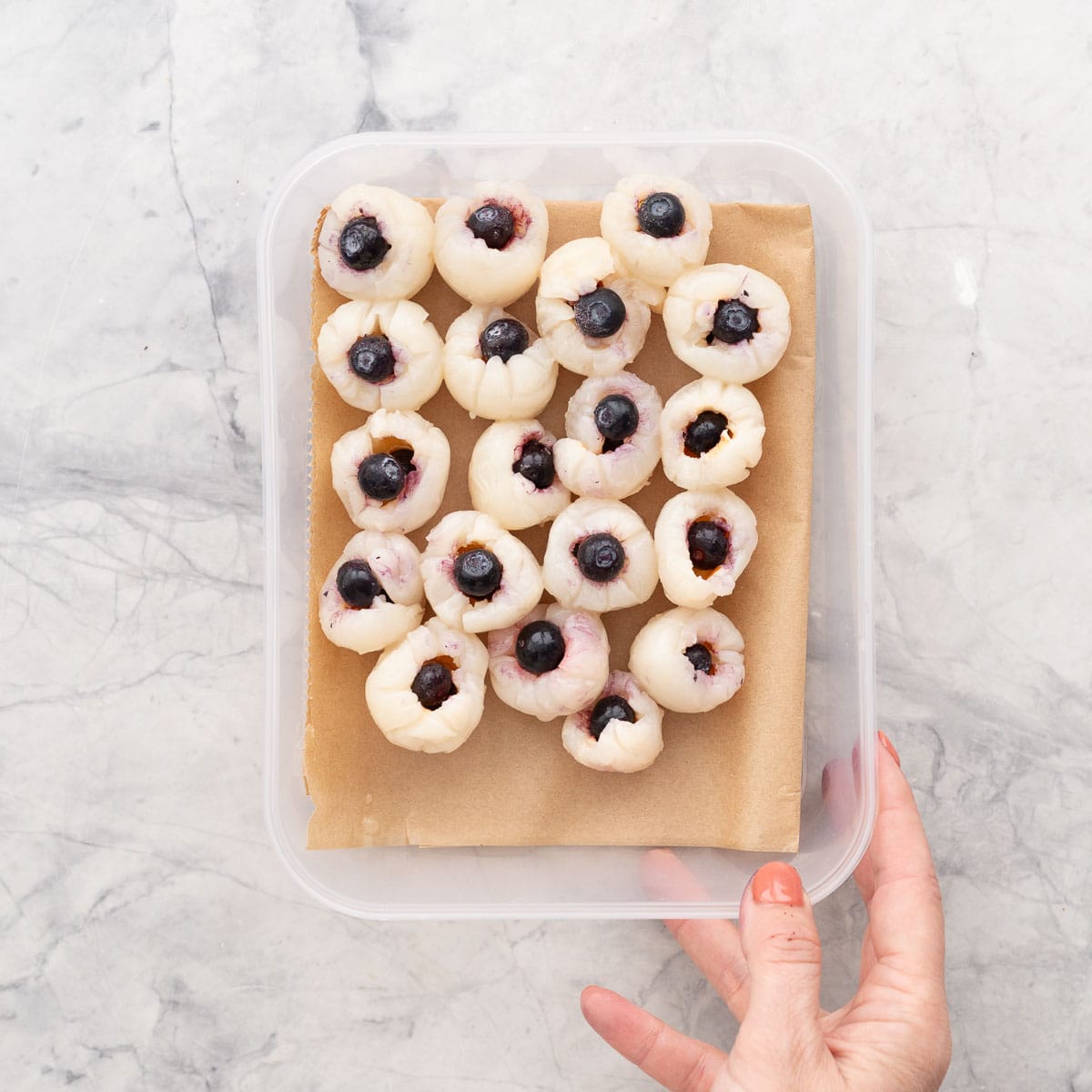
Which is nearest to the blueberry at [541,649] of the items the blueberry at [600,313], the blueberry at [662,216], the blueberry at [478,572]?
the blueberry at [478,572]

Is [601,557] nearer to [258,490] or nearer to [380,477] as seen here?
[380,477]

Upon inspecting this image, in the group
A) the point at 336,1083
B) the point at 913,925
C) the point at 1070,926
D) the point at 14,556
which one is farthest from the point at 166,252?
the point at 1070,926

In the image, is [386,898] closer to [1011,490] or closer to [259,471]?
[259,471]

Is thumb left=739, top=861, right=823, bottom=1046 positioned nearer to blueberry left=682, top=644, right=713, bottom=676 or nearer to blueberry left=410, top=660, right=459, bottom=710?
blueberry left=682, top=644, right=713, bottom=676

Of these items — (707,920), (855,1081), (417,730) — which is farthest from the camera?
(707,920)

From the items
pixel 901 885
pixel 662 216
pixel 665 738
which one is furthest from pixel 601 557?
pixel 901 885

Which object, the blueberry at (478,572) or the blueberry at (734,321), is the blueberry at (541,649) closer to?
the blueberry at (478,572)
